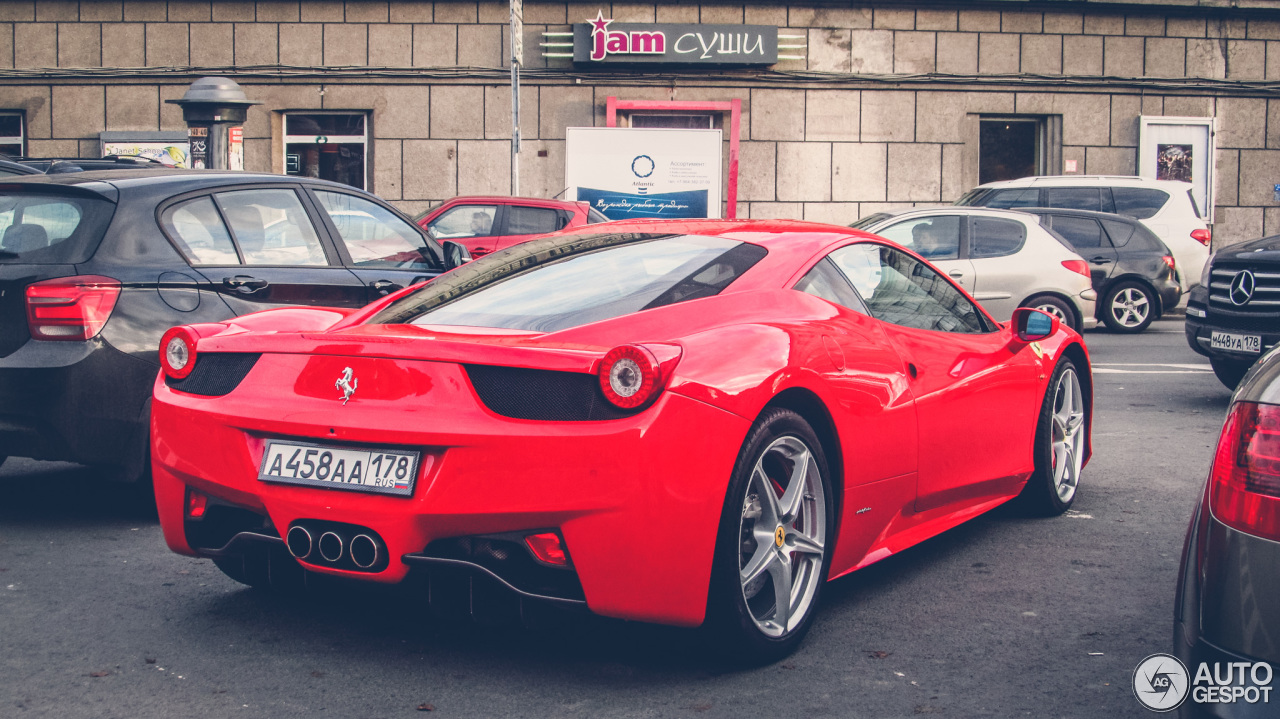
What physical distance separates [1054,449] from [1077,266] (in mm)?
7773

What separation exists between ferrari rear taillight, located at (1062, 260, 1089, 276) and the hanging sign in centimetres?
826

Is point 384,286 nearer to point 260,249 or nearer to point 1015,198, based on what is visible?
point 260,249

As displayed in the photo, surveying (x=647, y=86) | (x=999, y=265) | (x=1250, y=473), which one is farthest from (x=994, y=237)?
(x=1250, y=473)

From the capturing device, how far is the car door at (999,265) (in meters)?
12.2

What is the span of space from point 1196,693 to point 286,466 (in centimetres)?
225

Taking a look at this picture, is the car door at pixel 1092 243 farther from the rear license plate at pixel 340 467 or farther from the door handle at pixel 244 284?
the rear license plate at pixel 340 467

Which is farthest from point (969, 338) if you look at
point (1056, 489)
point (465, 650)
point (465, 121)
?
point (465, 121)

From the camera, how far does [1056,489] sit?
17.5 feet

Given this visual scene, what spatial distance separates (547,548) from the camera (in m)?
3.06

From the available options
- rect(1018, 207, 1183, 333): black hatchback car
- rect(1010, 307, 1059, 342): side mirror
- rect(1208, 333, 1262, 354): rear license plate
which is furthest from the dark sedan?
rect(1018, 207, 1183, 333): black hatchback car

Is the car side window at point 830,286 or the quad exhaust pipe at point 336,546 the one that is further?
the car side window at point 830,286

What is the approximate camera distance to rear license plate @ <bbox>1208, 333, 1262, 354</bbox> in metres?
8.46

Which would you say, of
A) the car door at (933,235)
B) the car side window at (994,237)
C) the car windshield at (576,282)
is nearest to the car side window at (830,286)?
the car windshield at (576,282)

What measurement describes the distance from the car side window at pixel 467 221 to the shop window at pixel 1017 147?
32.1ft
